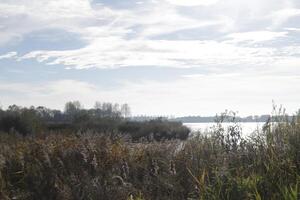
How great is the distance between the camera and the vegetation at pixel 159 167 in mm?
6238

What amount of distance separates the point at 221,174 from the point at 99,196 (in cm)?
212

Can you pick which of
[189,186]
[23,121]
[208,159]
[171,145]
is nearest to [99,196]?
[189,186]

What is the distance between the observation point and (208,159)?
8828mm

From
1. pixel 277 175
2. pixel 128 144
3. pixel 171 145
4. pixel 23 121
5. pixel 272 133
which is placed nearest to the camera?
pixel 277 175

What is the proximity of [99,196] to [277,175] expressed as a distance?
2791mm

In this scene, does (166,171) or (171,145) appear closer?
(166,171)

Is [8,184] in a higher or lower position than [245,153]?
lower

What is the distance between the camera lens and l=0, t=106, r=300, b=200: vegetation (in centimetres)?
624

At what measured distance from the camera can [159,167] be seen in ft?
32.2

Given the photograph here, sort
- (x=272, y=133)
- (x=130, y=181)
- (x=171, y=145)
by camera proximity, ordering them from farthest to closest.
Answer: (x=171, y=145)
(x=130, y=181)
(x=272, y=133)

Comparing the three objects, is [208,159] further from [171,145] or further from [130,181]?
[171,145]

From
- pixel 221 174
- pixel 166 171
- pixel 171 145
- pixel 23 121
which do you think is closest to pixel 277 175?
pixel 221 174

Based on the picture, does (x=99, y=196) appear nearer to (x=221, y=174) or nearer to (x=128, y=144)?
(x=221, y=174)

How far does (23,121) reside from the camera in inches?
1618
